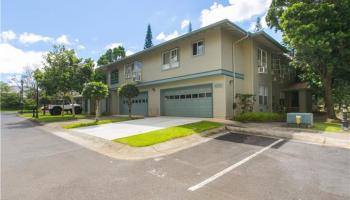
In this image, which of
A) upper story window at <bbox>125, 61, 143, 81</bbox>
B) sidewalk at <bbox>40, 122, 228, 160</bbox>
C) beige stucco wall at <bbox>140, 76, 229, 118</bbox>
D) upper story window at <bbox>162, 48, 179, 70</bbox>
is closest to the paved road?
sidewalk at <bbox>40, 122, 228, 160</bbox>

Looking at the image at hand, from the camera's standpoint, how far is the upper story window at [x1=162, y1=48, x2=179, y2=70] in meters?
16.5

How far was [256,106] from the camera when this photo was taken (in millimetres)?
15430

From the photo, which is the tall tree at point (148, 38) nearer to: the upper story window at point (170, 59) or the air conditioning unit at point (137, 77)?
the air conditioning unit at point (137, 77)

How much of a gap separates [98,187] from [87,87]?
503 inches

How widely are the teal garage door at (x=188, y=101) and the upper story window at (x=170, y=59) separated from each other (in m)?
2.06

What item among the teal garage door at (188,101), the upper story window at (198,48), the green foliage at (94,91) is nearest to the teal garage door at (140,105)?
the teal garage door at (188,101)

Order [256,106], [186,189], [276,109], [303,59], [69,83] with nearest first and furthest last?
[186,189], [303,59], [256,106], [276,109], [69,83]

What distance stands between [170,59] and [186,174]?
1345cm

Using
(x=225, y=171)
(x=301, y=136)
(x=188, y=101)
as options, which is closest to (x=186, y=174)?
(x=225, y=171)

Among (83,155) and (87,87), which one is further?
(87,87)

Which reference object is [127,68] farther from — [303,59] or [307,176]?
[307,176]

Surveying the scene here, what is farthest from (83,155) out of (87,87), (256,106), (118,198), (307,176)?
(256,106)

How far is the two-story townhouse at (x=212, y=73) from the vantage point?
1374 centimetres

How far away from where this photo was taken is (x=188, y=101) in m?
15.9
